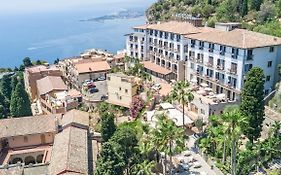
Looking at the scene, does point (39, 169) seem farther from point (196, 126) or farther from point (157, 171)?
point (196, 126)

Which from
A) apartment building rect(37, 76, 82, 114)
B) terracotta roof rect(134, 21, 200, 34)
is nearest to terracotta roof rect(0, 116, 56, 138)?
apartment building rect(37, 76, 82, 114)

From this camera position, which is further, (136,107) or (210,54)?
(210,54)

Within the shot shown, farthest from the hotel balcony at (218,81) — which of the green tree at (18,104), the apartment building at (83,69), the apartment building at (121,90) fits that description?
the green tree at (18,104)

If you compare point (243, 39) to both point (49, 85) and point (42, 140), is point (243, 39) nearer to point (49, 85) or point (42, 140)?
point (42, 140)

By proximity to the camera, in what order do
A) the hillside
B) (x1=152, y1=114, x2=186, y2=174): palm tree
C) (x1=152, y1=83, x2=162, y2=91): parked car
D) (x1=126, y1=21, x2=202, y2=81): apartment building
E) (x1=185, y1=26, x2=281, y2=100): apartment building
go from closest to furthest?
(x1=152, y1=114, x2=186, y2=174): palm tree → (x1=185, y1=26, x2=281, y2=100): apartment building → (x1=152, y1=83, x2=162, y2=91): parked car → (x1=126, y1=21, x2=202, y2=81): apartment building → the hillside

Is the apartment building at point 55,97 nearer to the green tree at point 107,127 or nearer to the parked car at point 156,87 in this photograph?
the parked car at point 156,87

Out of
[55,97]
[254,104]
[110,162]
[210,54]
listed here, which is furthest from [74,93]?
[254,104]

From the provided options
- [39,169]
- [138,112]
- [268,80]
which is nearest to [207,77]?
[268,80]

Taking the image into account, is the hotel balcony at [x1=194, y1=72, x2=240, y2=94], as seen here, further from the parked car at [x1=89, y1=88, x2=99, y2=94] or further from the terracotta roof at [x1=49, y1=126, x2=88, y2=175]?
the terracotta roof at [x1=49, y1=126, x2=88, y2=175]

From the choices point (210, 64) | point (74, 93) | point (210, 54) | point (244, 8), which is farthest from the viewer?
point (244, 8)
